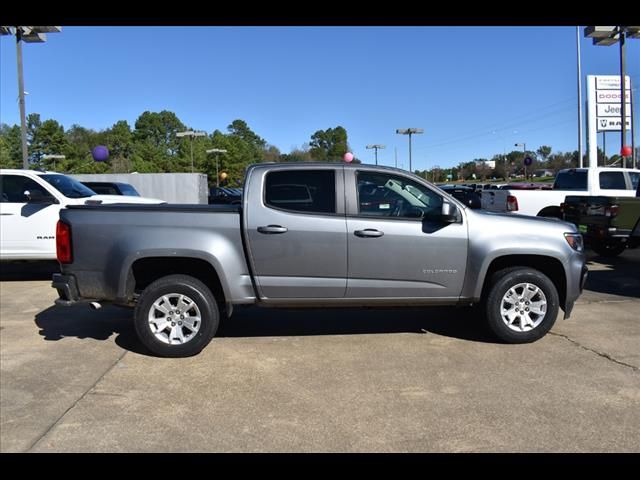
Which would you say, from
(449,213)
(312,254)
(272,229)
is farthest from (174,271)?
(449,213)

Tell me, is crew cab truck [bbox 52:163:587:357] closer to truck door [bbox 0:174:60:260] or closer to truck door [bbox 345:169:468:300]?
truck door [bbox 345:169:468:300]

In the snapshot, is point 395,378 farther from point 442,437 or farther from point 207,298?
point 207,298

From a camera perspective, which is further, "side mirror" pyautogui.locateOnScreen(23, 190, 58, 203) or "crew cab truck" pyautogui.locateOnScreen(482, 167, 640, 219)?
"crew cab truck" pyautogui.locateOnScreen(482, 167, 640, 219)

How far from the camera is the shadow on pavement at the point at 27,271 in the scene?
32.1ft

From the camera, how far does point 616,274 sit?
9406mm

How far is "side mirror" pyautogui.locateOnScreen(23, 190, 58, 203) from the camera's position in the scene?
28.4 ft

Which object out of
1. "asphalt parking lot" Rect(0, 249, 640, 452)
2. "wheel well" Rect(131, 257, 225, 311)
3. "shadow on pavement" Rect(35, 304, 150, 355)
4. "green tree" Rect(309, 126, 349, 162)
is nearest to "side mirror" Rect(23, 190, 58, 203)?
"shadow on pavement" Rect(35, 304, 150, 355)

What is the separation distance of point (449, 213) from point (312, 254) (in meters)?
1.38

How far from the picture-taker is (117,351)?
5359 millimetres

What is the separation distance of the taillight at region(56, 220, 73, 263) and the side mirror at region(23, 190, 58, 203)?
416 cm

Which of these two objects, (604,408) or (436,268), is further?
(436,268)

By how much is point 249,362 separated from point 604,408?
9.69ft
